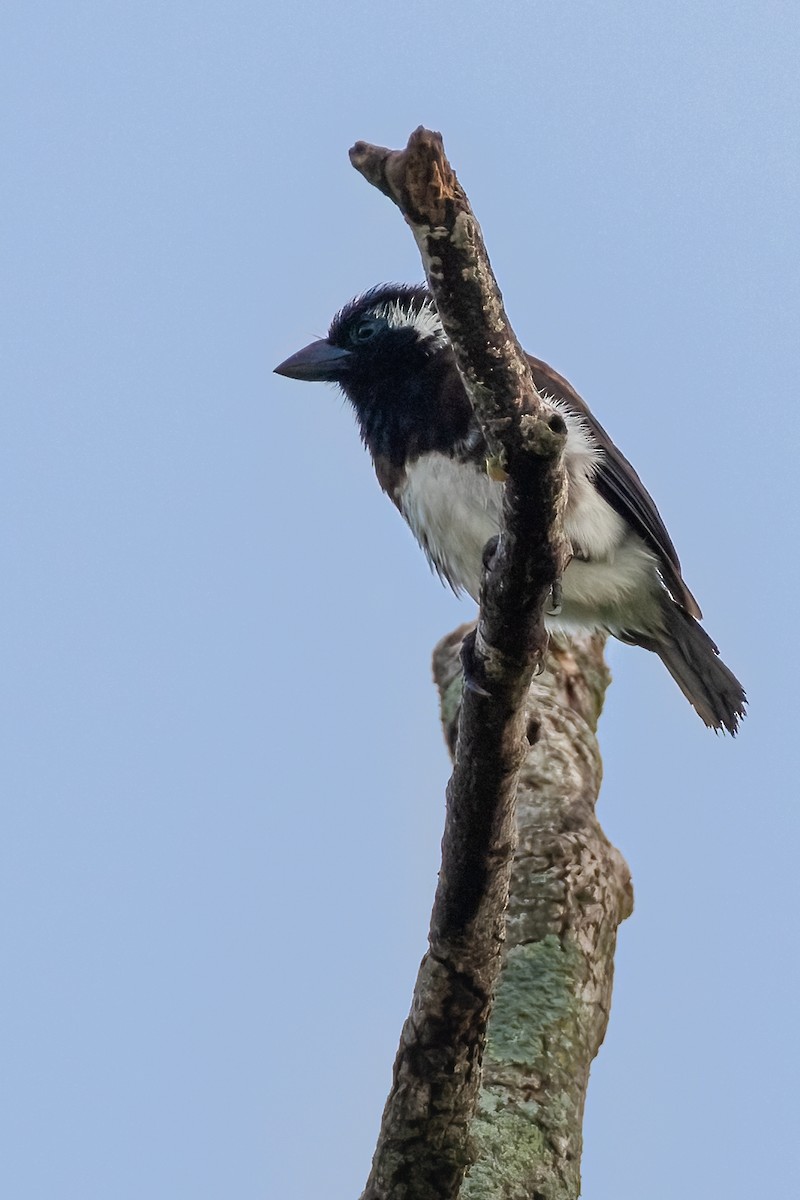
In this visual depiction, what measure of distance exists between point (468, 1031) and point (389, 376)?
8.87 feet

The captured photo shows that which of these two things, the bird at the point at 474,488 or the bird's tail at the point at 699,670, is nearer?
the bird at the point at 474,488

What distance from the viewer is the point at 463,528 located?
4.91m

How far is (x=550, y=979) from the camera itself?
3986 millimetres

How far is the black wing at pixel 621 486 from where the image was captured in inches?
195

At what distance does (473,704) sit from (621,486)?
2.15 m

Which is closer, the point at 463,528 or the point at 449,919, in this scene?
the point at 449,919

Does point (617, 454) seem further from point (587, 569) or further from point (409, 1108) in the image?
point (409, 1108)

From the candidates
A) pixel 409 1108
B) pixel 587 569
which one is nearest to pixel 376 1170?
pixel 409 1108

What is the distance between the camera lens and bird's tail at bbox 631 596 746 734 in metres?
5.29

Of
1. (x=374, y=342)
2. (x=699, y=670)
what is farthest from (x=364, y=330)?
(x=699, y=670)

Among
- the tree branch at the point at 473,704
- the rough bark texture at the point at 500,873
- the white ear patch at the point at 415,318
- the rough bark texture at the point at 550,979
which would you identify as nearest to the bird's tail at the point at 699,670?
the rough bark texture at the point at 550,979

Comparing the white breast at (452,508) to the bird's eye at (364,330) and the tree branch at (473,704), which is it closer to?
the bird's eye at (364,330)

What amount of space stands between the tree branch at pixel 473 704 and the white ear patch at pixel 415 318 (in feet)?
7.34

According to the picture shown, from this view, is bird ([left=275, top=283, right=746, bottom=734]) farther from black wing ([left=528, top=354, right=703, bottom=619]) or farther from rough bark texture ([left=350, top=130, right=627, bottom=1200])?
rough bark texture ([left=350, top=130, right=627, bottom=1200])
